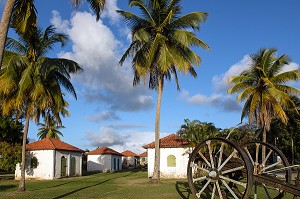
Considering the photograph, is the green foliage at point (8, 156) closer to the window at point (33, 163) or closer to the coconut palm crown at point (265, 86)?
the window at point (33, 163)

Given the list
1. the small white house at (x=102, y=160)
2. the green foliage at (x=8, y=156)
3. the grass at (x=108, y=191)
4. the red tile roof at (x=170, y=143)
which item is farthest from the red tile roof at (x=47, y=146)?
the small white house at (x=102, y=160)

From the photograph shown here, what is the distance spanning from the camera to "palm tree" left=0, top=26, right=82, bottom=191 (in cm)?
1906

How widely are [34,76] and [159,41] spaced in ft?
29.4

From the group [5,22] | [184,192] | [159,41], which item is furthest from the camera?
[159,41]

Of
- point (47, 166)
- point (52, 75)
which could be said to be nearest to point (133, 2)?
point (52, 75)

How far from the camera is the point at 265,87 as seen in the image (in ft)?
82.8

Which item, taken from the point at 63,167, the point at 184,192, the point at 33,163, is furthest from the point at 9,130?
the point at 184,192

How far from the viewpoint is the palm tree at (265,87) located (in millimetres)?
24250

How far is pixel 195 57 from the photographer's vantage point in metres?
24.2

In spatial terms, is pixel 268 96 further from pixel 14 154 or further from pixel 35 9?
pixel 14 154

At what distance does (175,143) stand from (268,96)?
11.7 metres

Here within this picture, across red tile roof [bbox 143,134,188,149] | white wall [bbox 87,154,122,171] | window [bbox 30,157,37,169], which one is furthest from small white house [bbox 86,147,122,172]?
red tile roof [bbox 143,134,188,149]

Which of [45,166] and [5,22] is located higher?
[5,22]

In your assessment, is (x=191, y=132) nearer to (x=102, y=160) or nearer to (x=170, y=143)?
(x=170, y=143)
